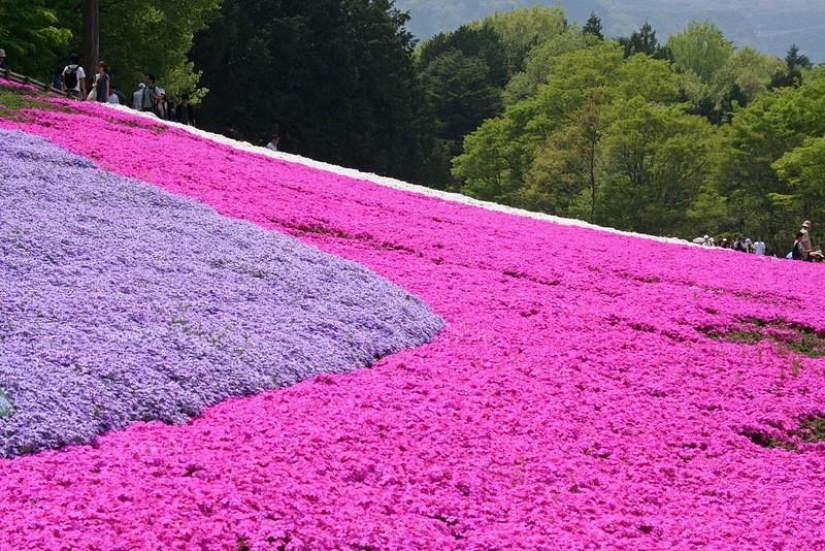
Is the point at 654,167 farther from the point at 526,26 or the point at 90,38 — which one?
the point at 526,26

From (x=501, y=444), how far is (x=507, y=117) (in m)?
80.1

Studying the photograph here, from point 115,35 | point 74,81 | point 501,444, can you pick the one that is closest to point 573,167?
point 115,35

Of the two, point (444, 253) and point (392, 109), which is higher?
point (392, 109)

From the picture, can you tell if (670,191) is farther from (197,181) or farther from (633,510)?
(633,510)

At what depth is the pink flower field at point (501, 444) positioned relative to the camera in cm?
690

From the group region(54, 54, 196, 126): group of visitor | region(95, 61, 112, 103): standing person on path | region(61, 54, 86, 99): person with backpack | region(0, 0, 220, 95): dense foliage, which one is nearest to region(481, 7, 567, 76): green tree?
region(0, 0, 220, 95): dense foliage

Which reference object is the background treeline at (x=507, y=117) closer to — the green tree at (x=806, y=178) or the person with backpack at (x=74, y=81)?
the green tree at (x=806, y=178)

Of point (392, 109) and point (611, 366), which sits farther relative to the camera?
point (392, 109)

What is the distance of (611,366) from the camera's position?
482 inches

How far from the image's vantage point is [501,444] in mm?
8977

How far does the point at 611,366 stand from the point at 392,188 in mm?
16736

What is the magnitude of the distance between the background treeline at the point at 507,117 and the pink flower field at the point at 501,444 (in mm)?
31593

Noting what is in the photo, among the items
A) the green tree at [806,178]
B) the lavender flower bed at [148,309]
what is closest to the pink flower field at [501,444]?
the lavender flower bed at [148,309]

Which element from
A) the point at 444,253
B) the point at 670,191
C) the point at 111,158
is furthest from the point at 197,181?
the point at 670,191
